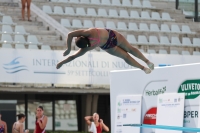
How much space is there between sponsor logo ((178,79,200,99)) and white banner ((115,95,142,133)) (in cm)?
133

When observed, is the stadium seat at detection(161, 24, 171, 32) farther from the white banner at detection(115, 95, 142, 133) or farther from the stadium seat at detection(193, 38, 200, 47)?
the white banner at detection(115, 95, 142, 133)

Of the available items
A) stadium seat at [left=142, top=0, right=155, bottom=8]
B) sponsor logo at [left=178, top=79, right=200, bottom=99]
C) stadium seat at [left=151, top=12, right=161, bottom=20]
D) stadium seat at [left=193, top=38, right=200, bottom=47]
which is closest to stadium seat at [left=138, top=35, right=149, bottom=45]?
stadium seat at [left=193, top=38, right=200, bottom=47]

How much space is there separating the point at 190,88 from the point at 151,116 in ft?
4.85

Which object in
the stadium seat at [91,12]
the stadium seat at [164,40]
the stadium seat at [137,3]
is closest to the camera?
the stadium seat at [164,40]

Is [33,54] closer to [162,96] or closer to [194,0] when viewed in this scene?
[162,96]

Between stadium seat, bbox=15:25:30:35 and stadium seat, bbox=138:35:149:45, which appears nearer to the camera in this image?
stadium seat, bbox=15:25:30:35

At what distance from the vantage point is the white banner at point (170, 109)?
39.1 ft

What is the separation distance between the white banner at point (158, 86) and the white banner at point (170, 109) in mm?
90

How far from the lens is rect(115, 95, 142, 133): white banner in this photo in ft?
42.9

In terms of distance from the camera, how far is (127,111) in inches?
529

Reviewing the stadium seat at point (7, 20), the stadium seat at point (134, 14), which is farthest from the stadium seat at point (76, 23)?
the stadium seat at point (134, 14)

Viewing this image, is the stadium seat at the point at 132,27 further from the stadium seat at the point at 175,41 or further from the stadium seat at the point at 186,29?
the stadium seat at the point at 186,29

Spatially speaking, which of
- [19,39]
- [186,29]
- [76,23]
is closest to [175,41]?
[186,29]

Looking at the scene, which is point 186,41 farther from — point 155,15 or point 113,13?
point 113,13
